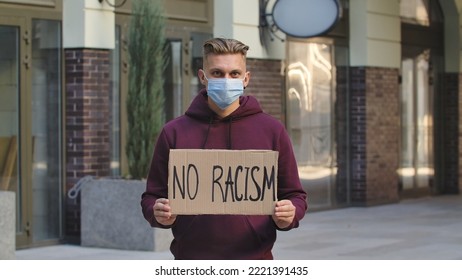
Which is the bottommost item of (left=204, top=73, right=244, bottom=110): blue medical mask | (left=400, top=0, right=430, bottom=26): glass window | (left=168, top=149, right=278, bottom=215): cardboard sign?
(left=168, top=149, right=278, bottom=215): cardboard sign

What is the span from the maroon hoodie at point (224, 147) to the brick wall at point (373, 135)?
14828 millimetres

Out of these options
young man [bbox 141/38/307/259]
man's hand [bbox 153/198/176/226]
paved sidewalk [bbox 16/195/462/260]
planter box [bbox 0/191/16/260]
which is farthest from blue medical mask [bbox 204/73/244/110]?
paved sidewalk [bbox 16/195/462/260]

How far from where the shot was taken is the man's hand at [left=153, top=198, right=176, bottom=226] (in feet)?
13.6

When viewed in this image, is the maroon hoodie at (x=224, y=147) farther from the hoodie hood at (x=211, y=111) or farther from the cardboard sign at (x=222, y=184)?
the cardboard sign at (x=222, y=184)

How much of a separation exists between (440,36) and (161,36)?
10.3 m

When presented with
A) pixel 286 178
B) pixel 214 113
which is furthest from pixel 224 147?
pixel 286 178

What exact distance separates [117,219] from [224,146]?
853cm

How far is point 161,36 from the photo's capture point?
13.3m

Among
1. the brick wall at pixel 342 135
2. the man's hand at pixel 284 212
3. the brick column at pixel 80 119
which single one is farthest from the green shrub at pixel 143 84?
the man's hand at pixel 284 212

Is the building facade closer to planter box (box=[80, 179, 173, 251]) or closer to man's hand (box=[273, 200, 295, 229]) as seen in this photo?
planter box (box=[80, 179, 173, 251])

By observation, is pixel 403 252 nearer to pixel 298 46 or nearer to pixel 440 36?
pixel 298 46

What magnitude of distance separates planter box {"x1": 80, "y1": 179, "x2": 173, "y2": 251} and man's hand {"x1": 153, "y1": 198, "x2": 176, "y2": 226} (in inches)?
327

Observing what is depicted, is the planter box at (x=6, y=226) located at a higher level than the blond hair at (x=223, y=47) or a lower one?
lower

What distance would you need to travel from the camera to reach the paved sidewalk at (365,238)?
12.4m
